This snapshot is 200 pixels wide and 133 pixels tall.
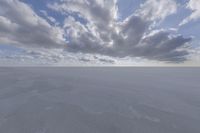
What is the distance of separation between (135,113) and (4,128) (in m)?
17.4

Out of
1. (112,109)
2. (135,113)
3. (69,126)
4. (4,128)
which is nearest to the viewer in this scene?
(4,128)

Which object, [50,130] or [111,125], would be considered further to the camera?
[111,125]

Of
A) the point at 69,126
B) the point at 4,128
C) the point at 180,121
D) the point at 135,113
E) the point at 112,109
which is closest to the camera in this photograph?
the point at 4,128

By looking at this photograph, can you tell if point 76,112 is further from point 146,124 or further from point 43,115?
point 146,124

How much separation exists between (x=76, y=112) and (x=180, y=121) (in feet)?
50.4

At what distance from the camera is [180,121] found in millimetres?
14641

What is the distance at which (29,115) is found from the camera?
15180mm

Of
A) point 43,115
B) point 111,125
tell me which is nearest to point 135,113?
point 111,125

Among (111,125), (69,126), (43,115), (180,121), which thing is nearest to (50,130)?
(69,126)

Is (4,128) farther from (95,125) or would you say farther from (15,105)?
(95,125)

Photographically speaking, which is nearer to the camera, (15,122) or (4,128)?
(4,128)


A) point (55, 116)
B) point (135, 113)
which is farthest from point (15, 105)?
point (135, 113)

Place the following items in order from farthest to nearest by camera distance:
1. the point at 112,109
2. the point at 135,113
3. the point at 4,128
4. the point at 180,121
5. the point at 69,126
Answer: the point at 112,109 < the point at 135,113 < the point at 180,121 < the point at 69,126 < the point at 4,128

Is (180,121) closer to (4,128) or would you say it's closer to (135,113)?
(135,113)
